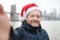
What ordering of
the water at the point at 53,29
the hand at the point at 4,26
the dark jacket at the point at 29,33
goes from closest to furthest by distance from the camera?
the hand at the point at 4,26 → the dark jacket at the point at 29,33 → the water at the point at 53,29

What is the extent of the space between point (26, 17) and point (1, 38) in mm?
635

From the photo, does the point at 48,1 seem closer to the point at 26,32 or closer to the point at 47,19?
the point at 47,19

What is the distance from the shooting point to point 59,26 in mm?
1607

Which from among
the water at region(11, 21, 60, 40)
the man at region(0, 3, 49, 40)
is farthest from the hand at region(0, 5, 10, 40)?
the water at region(11, 21, 60, 40)

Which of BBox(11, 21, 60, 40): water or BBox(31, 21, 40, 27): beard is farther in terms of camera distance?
BBox(11, 21, 60, 40): water

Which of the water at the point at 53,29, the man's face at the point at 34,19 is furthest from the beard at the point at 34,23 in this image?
the water at the point at 53,29

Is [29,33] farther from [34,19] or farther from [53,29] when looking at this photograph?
[53,29]

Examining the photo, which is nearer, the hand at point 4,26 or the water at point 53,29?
Answer: the hand at point 4,26

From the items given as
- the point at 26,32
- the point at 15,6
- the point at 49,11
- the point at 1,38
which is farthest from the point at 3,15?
the point at 49,11

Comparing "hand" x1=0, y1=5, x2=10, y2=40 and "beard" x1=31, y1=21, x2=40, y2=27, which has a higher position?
"hand" x1=0, y1=5, x2=10, y2=40

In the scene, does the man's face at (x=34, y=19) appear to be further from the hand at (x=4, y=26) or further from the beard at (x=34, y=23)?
the hand at (x=4, y=26)

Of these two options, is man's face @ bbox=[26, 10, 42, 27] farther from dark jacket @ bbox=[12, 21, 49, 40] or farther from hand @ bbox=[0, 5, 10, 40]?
hand @ bbox=[0, 5, 10, 40]

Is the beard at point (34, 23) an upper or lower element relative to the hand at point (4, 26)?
lower

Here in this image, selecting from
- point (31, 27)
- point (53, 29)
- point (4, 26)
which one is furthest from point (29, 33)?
point (53, 29)
